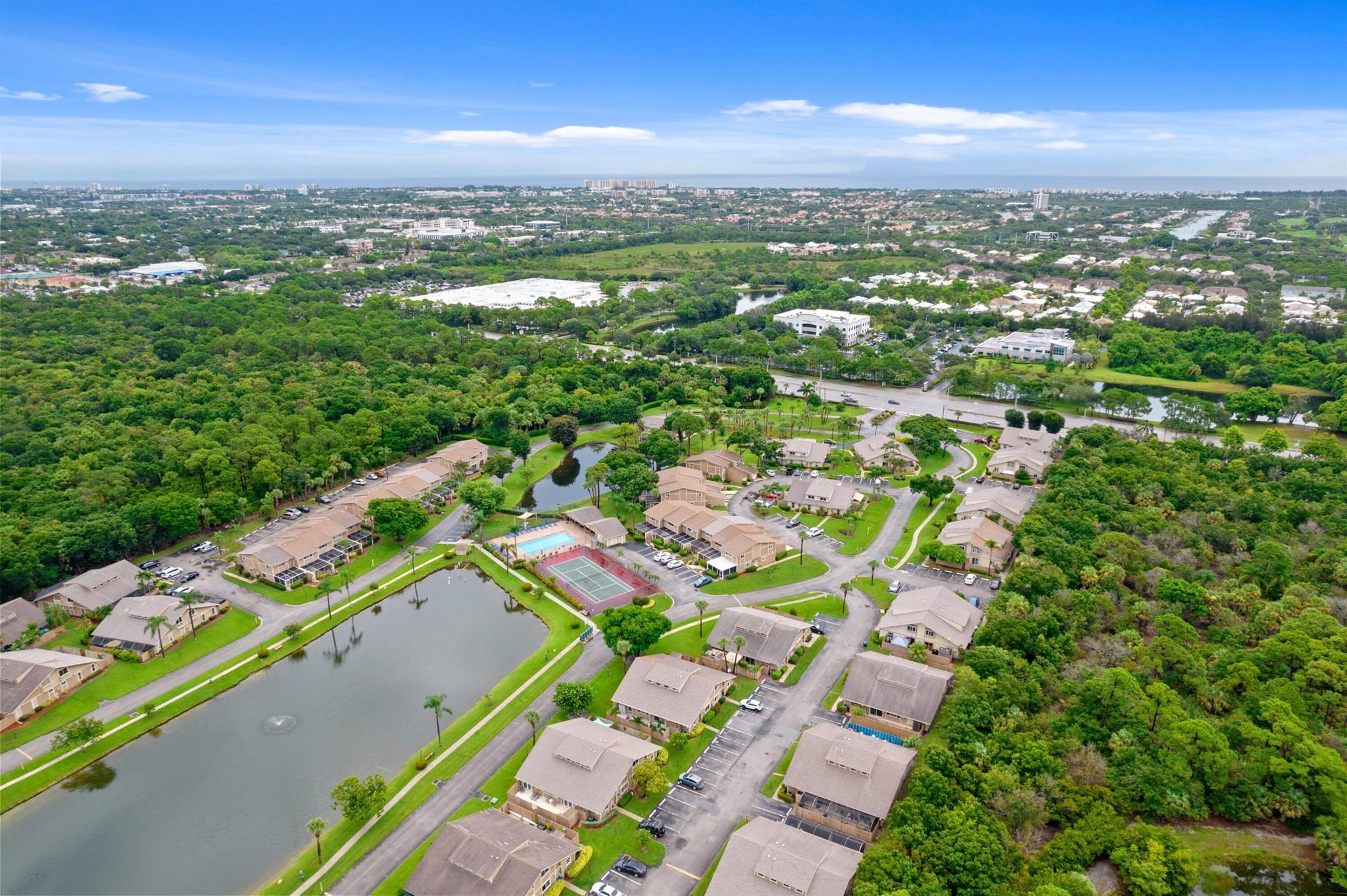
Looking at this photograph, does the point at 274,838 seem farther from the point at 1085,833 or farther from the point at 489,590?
the point at 1085,833

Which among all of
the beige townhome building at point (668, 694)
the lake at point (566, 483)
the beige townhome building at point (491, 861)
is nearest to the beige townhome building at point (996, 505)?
the beige townhome building at point (668, 694)

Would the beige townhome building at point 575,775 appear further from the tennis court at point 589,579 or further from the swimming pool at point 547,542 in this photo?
the swimming pool at point 547,542

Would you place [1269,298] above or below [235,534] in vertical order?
above

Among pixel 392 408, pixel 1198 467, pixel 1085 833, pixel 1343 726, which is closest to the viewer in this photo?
pixel 1085 833

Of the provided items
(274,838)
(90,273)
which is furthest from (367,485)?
(90,273)

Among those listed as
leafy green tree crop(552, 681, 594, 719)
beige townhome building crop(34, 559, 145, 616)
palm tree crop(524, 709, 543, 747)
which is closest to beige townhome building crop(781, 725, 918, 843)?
leafy green tree crop(552, 681, 594, 719)

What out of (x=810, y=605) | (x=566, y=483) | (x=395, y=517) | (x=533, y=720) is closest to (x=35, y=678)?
(x=395, y=517)

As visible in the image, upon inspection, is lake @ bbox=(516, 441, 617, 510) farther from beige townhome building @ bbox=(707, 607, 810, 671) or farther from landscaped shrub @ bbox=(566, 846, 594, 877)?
landscaped shrub @ bbox=(566, 846, 594, 877)
